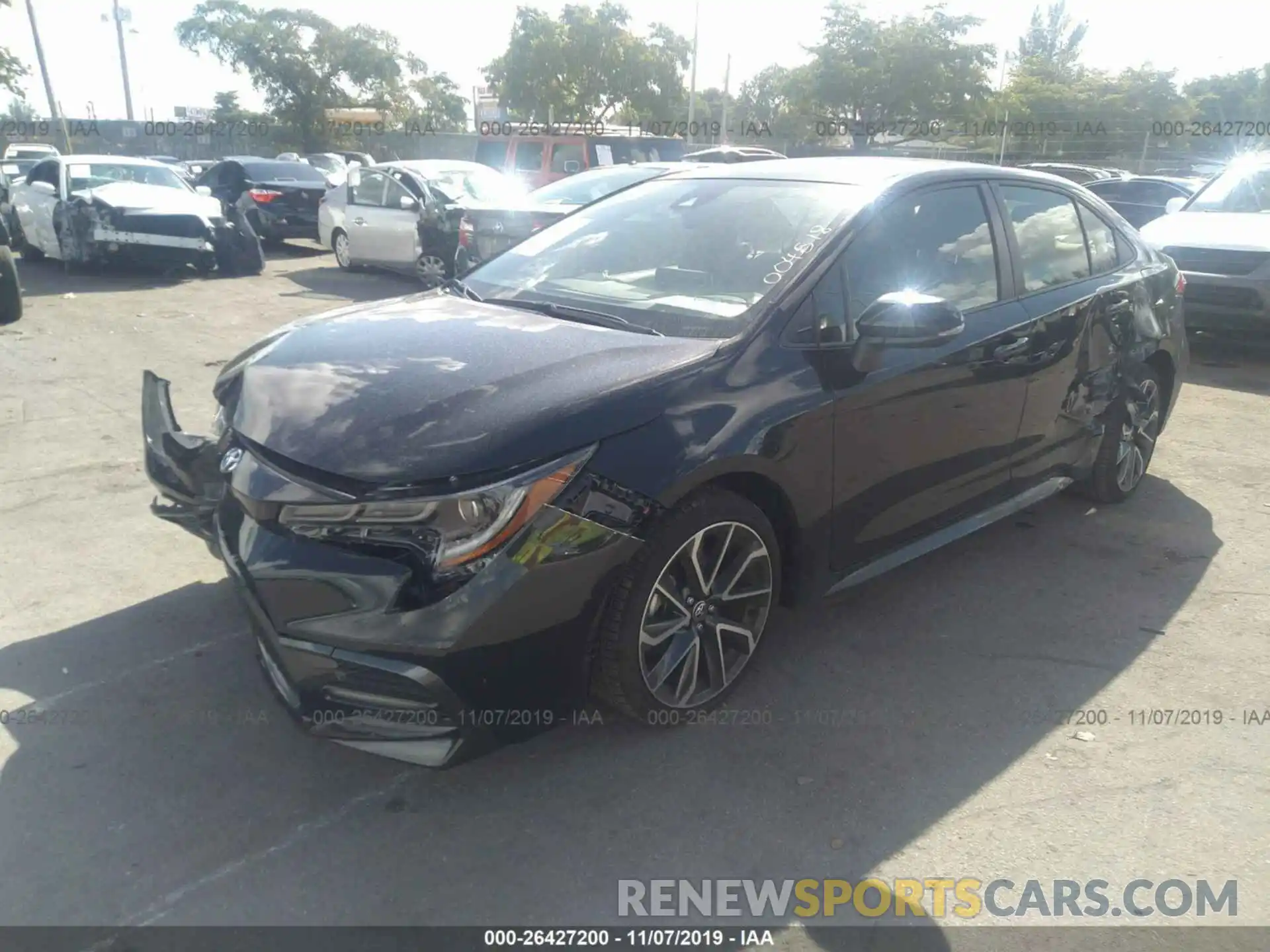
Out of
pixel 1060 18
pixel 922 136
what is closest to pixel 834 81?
pixel 922 136

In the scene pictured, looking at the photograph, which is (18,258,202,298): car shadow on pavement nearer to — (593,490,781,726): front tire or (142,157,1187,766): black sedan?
(142,157,1187,766): black sedan

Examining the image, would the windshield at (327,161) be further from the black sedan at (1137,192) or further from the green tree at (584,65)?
the black sedan at (1137,192)

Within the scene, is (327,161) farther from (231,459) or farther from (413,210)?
(231,459)

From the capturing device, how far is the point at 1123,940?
2.47 m

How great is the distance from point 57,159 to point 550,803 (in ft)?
44.8

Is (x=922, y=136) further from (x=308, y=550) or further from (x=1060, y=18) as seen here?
(x=1060, y=18)

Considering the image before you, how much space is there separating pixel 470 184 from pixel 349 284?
2072 mm

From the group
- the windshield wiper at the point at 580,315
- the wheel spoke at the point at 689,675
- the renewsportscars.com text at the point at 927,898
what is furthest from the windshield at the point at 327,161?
the renewsportscars.com text at the point at 927,898

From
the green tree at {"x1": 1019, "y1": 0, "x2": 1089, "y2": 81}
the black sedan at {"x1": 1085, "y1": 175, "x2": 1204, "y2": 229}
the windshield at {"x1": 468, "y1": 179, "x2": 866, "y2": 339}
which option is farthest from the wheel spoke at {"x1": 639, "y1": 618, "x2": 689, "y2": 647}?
the green tree at {"x1": 1019, "y1": 0, "x2": 1089, "y2": 81}

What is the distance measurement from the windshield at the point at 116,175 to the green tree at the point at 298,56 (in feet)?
98.7

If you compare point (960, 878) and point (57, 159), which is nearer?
point (960, 878)

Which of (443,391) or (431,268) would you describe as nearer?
(443,391)

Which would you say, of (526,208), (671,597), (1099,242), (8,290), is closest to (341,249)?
(526,208)

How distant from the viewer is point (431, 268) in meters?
12.7
